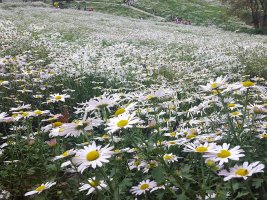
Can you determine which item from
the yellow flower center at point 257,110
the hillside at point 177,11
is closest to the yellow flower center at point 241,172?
the yellow flower center at point 257,110

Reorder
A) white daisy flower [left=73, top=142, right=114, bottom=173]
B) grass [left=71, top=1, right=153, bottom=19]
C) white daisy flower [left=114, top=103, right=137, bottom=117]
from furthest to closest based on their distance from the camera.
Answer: grass [left=71, top=1, right=153, bottom=19]
white daisy flower [left=114, top=103, right=137, bottom=117]
white daisy flower [left=73, top=142, right=114, bottom=173]

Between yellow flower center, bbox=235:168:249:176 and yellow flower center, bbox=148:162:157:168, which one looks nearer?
yellow flower center, bbox=235:168:249:176

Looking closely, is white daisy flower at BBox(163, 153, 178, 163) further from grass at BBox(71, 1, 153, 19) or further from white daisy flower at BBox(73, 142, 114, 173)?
grass at BBox(71, 1, 153, 19)

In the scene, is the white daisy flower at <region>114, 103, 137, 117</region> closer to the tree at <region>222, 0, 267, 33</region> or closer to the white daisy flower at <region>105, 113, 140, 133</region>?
the white daisy flower at <region>105, 113, 140, 133</region>

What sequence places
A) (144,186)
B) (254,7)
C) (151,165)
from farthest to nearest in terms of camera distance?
1. (254,7)
2. (151,165)
3. (144,186)

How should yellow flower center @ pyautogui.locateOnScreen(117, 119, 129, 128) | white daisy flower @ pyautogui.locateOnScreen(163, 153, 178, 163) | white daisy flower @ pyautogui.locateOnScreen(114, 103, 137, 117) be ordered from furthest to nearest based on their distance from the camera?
white daisy flower @ pyautogui.locateOnScreen(163, 153, 178, 163)
white daisy flower @ pyautogui.locateOnScreen(114, 103, 137, 117)
yellow flower center @ pyautogui.locateOnScreen(117, 119, 129, 128)

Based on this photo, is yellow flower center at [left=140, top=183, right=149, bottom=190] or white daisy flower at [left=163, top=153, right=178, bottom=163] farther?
white daisy flower at [left=163, top=153, right=178, bottom=163]

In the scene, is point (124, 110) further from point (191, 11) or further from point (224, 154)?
point (191, 11)

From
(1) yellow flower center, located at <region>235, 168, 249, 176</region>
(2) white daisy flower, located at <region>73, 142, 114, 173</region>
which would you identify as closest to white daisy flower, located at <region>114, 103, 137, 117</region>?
(2) white daisy flower, located at <region>73, 142, 114, 173</region>

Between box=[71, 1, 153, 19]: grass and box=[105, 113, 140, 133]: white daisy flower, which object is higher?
box=[105, 113, 140, 133]: white daisy flower

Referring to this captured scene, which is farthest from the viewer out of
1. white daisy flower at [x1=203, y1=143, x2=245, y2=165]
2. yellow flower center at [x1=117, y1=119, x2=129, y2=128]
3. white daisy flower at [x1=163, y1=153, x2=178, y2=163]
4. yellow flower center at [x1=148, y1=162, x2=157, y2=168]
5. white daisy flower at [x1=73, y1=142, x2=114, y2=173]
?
white daisy flower at [x1=163, y1=153, x2=178, y2=163]

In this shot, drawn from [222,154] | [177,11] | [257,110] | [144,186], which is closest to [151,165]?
[144,186]

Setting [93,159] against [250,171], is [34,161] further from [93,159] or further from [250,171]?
[250,171]

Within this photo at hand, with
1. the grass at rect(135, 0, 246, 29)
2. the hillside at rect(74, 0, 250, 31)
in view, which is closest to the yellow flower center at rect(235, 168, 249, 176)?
the hillside at rect(74, 0, 250, 31)
